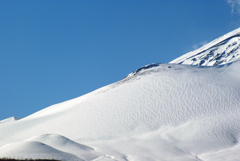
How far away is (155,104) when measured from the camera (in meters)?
38.6

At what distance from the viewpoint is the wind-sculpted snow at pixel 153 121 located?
90.3 feet

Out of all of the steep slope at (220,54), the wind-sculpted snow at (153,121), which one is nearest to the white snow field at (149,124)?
the wind-sculpted snow at (153,121)

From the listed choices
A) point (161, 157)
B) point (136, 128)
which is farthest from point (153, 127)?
point (161, 157)

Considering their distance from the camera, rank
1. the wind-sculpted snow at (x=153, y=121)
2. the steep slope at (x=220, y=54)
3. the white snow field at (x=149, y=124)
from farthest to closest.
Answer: the steep slope at (x=220, y=54)
the wind-sculpted snow at (x=153, y=121)
the white snow field at (x=149, y=124)

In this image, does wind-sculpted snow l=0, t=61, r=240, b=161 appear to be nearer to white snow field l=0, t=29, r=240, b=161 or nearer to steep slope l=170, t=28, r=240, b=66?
white snow field l=0, t=29, r=240, b=161

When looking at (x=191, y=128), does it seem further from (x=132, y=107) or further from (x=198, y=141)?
(x=132, y=107)

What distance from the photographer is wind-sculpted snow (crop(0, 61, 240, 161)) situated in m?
27.5

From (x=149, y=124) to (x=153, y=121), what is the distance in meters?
0.75

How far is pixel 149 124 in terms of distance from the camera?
34.5 m

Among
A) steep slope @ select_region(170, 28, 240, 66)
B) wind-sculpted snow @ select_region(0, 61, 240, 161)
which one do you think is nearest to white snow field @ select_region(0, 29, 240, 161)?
wind-sculpted snow @ select_region(0, 61, 240, 161)

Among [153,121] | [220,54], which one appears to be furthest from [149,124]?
[220,54]

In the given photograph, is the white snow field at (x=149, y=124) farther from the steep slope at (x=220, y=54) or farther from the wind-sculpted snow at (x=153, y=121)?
the steep slope at (x=220, y=54)

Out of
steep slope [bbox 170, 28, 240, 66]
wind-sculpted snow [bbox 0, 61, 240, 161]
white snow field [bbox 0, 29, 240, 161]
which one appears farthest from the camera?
steep slope [bbox 170, 28, 240, 66]

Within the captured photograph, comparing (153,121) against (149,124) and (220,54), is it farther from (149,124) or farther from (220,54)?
(220,54)
